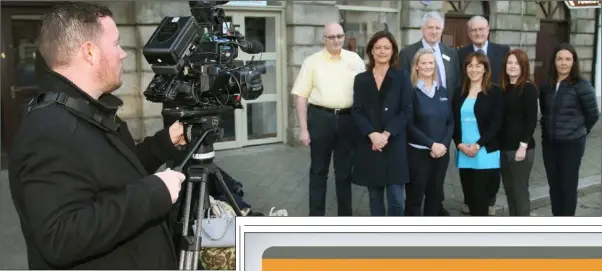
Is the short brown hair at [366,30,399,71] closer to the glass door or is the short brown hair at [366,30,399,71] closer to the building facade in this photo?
the building facade

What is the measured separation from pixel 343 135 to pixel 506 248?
3746 millimetres

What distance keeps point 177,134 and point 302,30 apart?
21.4 ft

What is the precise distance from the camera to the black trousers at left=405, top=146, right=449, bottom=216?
4.47 metres

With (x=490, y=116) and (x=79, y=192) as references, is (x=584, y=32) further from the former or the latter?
(x=79, y=192)

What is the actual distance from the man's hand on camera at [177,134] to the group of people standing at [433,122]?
2.15 meters

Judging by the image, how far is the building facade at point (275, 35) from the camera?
720 cm

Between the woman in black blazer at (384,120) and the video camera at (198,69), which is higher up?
the video camera at (198,69)

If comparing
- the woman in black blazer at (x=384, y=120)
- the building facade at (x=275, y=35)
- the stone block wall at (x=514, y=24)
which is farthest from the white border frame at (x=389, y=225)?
the stone block wall at (x=514, y=24)

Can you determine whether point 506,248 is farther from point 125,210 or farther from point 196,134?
point 196,134

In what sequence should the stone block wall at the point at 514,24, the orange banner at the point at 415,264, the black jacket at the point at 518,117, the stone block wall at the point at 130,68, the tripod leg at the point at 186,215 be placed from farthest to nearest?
1. the stone block wall at the point at 514,24
2. the stone block wall at the point at 130,68
3. the black jacket at the point at 518,117
4. the tripod leg at the point at 186,215
5. the orange banner at the point at 415,264

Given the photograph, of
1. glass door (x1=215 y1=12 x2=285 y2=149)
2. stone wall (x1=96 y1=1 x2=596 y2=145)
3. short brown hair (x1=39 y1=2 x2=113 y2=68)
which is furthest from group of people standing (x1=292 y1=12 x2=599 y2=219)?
glass door (x1=215 y1=12 x2=285 y2=149)

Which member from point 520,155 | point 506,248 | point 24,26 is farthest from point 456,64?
point 24,26

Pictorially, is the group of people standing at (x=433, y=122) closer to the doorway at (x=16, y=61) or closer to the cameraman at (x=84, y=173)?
the cameraman at (x=84, y=173)

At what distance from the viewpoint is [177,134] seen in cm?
238
